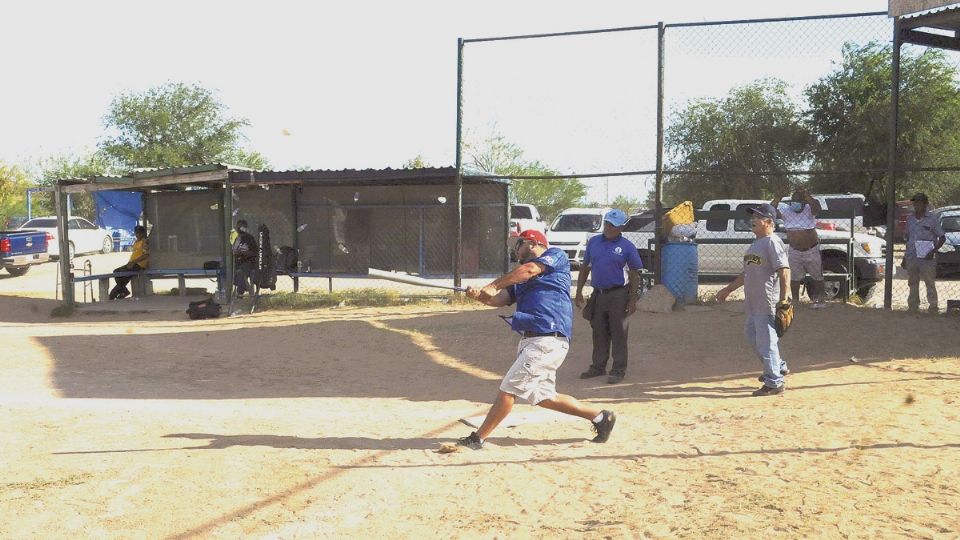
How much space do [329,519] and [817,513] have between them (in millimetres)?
2635

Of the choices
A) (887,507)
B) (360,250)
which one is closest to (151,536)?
(887,507)

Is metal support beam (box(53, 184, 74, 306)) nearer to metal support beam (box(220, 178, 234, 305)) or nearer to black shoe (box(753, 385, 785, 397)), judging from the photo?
metal support beam (box(220, 178, 234, 305))

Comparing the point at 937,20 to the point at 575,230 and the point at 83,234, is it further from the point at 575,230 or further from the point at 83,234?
the point at 83,234

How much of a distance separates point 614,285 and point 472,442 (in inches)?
116

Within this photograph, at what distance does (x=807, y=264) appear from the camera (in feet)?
38.1

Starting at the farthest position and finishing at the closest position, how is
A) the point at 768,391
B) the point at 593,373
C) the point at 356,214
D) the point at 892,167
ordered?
the point at 356,214 < the point at 892,167 < the point at 593,373 < the point at 768,391

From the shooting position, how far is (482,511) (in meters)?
4.88

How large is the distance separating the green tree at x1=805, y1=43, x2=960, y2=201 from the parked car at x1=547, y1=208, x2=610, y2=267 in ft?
31.3

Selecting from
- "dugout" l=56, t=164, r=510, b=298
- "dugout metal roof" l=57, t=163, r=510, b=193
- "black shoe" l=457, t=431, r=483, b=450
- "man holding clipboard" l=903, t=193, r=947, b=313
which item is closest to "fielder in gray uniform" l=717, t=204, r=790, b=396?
"black shoe" l=457, t=431, r=483, b=450

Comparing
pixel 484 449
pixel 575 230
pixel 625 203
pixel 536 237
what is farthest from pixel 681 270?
pixel 625 203

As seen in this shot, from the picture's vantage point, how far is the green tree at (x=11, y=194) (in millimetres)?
44938

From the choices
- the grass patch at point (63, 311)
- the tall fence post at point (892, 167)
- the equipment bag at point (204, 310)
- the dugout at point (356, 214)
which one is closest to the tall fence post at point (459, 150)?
the dugout at point (356, 214)

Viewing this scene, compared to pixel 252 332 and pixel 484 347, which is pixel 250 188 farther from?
pixel 484 347

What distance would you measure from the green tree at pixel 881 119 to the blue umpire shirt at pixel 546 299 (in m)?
25.0
